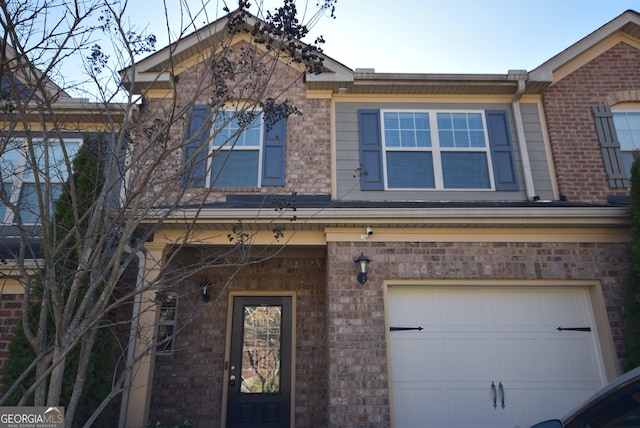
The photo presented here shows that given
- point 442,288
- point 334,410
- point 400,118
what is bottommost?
point 334,410

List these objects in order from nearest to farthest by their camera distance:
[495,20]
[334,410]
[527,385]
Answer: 1. [334,410]
2. [527,385]
3. [495,20]

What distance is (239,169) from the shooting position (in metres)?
7.29

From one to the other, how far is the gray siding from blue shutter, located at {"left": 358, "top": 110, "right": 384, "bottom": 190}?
81 mm

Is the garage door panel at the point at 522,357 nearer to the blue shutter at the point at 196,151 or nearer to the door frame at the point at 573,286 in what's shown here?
the door frame at the point at 573,286

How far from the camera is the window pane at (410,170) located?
718cm

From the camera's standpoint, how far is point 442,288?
20.6ft

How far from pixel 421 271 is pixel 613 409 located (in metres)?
3.91

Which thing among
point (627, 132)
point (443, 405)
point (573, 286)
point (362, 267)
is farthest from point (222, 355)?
point (627, 132)

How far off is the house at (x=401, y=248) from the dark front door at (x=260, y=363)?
31 millimetres

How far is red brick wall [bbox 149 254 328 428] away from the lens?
275 inches

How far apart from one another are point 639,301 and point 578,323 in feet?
2.67

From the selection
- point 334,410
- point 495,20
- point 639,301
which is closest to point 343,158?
point 495,20

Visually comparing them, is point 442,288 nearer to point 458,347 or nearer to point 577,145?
point 458,347

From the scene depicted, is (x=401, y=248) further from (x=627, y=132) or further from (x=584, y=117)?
(x=627, y=132)
